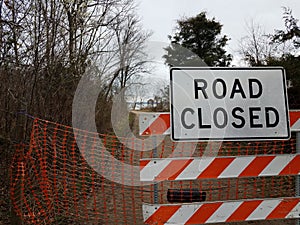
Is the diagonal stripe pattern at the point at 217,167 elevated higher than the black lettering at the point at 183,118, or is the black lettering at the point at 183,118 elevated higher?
the black lettering at the point at 183,118

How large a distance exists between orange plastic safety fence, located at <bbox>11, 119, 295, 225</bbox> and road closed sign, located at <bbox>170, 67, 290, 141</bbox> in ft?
2.67

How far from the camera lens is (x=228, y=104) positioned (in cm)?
296

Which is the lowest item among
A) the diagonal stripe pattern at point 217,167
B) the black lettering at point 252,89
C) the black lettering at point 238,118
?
the diagonal stripe pattern at point 217,167

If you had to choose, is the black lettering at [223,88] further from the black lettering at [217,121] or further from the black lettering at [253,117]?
the black lettering at [253,117]

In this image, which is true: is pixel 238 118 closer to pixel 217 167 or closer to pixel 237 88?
pixel 237 88

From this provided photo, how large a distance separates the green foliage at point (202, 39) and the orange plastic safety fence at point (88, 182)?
43.7 ft

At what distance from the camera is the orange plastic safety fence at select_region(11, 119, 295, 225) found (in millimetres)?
4605

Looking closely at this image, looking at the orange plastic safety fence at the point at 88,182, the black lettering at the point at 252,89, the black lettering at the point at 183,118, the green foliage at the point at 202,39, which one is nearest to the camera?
the black lettering at the point at 183,118

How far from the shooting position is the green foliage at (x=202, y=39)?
19562 millimetres

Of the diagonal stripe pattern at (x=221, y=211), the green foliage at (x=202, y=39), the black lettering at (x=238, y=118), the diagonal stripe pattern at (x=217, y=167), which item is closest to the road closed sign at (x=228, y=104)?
Result: the black lettering at (x=238, y=118)

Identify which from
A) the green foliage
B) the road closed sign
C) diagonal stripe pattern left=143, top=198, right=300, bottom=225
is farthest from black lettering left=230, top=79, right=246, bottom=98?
the green foliage

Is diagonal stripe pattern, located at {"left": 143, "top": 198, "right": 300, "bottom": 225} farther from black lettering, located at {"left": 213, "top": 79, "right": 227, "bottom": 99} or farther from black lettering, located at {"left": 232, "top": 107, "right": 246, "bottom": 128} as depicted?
black lettering, located at {"left": 213, "top": 79, "right": 227, "bottom": 99}

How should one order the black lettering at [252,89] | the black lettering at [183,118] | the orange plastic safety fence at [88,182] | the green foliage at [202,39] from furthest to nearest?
1. the green foliage at [202,39]
2. the orange plastic safety fence at [88,182]
3. the black lettering at [252,89]
4. the black lettering at [183,118]

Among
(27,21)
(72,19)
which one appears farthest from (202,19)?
(27,21)
